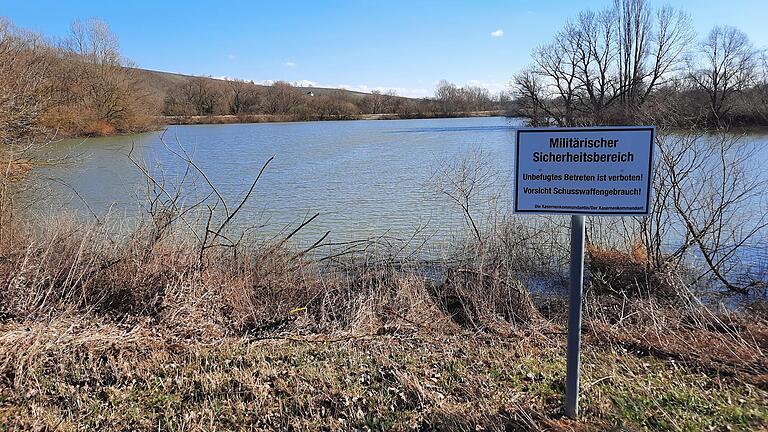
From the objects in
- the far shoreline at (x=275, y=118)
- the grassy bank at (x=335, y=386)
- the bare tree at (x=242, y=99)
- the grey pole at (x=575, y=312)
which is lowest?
the grassy bank at (x=335, y=386)

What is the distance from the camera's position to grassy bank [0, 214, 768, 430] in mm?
3119

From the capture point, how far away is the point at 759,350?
4.00 m

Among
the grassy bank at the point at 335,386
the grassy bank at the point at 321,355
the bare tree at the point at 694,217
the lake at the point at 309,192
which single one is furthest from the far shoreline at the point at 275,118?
the grassy bank at the point at 335,386

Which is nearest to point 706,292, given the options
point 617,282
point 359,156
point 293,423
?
point 617,282

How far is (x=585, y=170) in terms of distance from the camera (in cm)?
272

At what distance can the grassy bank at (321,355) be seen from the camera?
312 centimetres

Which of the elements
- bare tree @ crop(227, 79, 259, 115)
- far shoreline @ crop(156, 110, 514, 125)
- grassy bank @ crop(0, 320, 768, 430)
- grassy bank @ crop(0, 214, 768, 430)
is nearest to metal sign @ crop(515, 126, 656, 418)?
grassy bank @ crop(0, 320, 768, 430)

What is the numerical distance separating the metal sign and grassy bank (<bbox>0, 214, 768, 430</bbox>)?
0.76m

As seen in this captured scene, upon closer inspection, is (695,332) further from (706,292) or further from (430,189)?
(430,189)

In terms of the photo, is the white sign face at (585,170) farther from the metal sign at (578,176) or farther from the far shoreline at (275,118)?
the far shoreline at (275,118)

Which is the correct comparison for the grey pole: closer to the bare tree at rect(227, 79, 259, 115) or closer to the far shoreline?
the far shoreline

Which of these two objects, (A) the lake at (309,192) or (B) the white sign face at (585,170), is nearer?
(B) the white sign face at (585,170)

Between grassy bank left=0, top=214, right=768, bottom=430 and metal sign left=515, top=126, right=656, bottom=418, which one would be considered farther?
grassy bank left=0, top=214, right=768, bottom=430

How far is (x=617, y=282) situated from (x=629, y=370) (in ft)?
16.4
